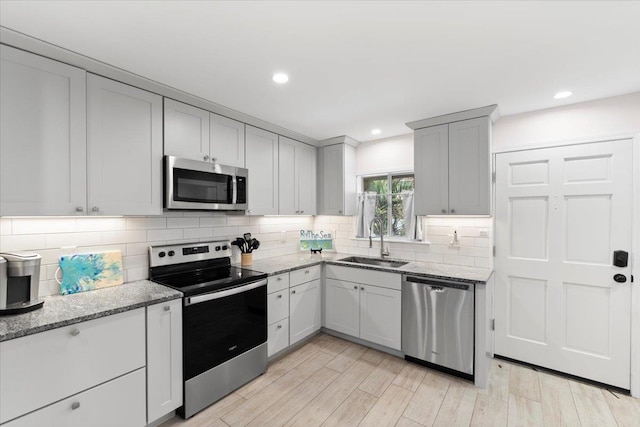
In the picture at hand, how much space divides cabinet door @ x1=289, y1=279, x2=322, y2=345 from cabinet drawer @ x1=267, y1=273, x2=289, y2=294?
133 mm

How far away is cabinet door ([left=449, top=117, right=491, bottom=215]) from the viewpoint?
2.80 meters

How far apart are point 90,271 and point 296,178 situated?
226cm

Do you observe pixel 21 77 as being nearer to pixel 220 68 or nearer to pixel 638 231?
pixel 220 68

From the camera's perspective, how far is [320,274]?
3514mm

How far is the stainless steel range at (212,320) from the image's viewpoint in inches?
84.3

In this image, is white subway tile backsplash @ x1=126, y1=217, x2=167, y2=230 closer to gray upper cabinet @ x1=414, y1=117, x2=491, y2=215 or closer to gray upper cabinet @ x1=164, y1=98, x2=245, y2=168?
gray upper cabinet @ x1=164, y1=98, x2=245, y2=168

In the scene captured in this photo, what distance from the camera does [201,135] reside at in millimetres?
2605

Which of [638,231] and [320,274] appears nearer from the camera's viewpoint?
[638,231]

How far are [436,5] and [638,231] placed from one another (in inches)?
101

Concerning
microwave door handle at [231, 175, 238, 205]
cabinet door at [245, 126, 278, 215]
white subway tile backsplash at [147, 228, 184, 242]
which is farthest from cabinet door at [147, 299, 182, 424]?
cabinet door at [245, 126, 278, 215]

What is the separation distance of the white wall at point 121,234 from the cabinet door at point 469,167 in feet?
7.31

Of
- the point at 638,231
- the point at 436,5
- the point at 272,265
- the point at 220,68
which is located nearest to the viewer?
the point at 436,5

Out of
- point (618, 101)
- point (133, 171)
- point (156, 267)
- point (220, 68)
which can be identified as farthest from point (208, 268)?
point (618, 101)

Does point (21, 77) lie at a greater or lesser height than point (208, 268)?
greater
